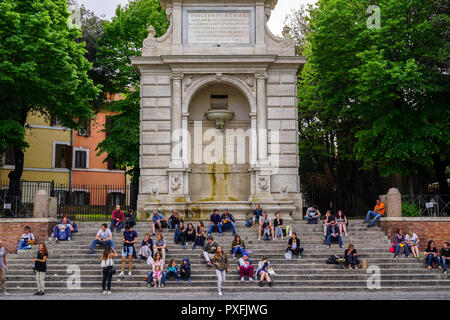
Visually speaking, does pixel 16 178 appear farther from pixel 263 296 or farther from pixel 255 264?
pixel 263 296

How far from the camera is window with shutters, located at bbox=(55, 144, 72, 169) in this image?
44.5 m

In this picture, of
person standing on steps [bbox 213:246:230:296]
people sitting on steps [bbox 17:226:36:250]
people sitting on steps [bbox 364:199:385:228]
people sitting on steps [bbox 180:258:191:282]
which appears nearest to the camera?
person standing on steps [bbox 213:246:230:296]

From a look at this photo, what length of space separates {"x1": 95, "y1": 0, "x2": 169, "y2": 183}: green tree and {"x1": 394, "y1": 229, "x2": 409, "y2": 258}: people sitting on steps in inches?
708

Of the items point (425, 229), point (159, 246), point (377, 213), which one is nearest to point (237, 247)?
point (159, 246)

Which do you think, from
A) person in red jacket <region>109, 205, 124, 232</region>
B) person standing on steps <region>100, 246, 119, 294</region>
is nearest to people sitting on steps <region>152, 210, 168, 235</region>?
person in red jacket <region>109, 205, 124, 232</region>

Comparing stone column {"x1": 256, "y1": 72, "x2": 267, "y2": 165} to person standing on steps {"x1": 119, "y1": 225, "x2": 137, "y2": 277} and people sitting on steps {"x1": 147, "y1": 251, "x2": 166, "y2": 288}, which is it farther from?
people sitting on steps {"x1": 147, "y1": 251, "x2": 166, "y2": 288}

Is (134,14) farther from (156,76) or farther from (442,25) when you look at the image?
(442,25)

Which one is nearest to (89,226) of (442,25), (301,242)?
(301,242)

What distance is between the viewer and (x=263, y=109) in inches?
1068

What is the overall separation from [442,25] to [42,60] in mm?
21240

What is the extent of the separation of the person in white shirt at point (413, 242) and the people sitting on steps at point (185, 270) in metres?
9.14

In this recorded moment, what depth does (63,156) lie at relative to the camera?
45.0 meters

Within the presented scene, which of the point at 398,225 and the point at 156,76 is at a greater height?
the point at 156,76

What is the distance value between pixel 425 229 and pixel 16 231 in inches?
718
